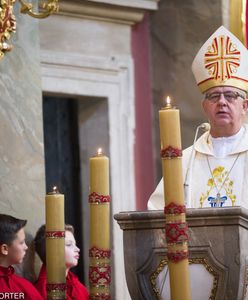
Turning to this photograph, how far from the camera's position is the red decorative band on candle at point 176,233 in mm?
3670

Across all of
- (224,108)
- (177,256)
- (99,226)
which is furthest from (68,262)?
(177,256)

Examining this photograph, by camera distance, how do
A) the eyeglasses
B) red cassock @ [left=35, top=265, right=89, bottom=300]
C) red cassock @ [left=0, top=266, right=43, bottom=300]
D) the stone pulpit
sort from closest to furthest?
the stone pulpit → red cassock @ [left=0, top=266, right=43, bottom=300] → the eyeglasses → red cassock @ [left=35, top=265, right=89, bottom=300]

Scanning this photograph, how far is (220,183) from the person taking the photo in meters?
4.87

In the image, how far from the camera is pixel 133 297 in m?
4.06

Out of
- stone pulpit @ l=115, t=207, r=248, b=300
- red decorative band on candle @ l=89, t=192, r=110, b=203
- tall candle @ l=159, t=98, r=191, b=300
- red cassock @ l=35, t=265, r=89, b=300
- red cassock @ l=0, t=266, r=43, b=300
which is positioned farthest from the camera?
red cassock @ l=35, t=265, r=89, b=300

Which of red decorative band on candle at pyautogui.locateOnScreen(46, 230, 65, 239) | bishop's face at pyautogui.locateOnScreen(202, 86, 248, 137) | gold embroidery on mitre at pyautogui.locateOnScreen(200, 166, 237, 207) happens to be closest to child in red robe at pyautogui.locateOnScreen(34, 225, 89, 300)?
gold embroidery on mitre at pyautogui.locateOnScreen(200, 166, 237, 207)

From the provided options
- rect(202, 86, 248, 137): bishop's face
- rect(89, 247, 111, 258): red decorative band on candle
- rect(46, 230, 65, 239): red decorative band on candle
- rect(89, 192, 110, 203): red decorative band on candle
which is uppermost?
rect(202, 86, 248, 137): bishop's face

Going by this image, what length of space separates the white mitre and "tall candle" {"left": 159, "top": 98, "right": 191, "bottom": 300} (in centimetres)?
126

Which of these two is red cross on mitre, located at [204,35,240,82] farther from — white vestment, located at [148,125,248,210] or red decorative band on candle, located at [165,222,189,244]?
red decorative band on candle, located at [165,222,189,244]

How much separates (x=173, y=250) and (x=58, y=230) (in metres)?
0.44

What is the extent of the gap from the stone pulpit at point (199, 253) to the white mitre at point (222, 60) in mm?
1073

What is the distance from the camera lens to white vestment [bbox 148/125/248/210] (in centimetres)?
479

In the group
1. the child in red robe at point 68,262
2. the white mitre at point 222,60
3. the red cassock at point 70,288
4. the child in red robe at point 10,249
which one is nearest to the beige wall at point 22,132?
the child in red robe at point 68,262

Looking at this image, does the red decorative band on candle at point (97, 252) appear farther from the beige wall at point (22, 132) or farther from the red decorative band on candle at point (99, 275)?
the beige wall at point (22, 132)
